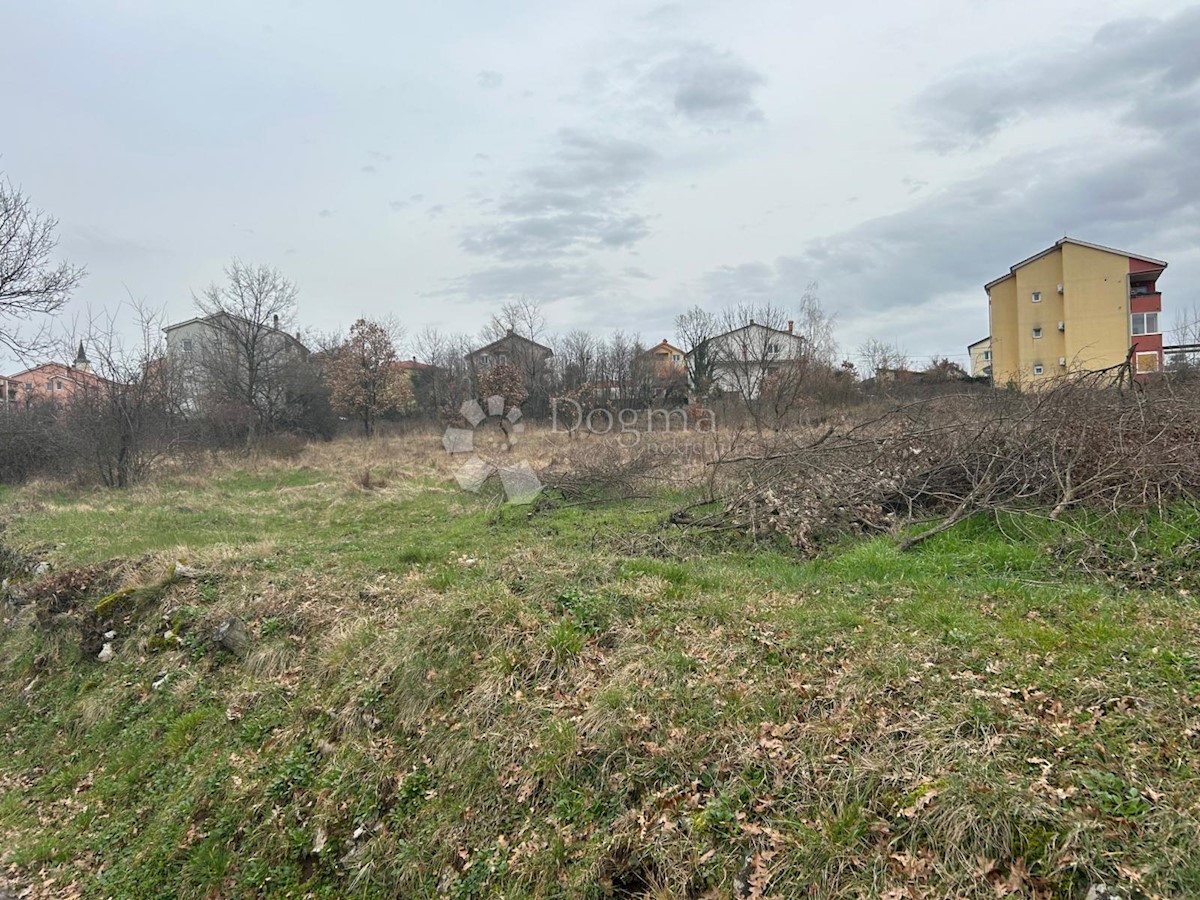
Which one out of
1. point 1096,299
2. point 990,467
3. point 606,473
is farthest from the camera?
point 1096,299

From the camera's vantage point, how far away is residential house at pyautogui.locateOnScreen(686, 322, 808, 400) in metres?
31.9

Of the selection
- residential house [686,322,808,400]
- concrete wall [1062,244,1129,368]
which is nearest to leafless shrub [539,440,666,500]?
residential house [686,322,808,400]

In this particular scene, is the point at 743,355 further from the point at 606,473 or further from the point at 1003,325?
the point at 606,473

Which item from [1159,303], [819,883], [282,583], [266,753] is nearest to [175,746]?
[266,753]

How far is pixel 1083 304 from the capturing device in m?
31.2

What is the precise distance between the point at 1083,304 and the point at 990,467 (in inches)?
1259

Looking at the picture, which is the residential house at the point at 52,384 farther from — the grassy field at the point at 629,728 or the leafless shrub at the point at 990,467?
the leafless shrub at the point at 990,467

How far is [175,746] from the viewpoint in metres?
4.65

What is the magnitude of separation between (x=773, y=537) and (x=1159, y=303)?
117 feet

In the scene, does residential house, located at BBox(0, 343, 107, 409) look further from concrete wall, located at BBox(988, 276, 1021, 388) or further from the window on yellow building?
the window on yellow building

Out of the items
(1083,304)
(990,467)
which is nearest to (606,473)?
(990,467)

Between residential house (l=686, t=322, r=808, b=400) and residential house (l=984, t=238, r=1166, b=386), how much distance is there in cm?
1013

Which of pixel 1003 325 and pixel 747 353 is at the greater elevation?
pixel 1003 325

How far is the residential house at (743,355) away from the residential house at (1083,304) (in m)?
10.1
